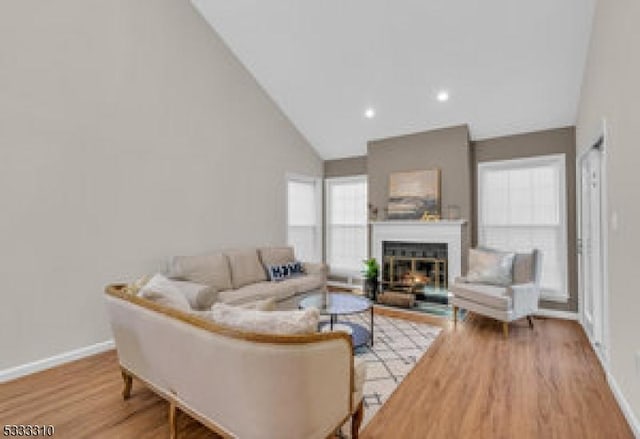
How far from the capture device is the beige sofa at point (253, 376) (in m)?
1.34

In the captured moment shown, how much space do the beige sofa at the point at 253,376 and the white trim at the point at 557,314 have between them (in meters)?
3.82

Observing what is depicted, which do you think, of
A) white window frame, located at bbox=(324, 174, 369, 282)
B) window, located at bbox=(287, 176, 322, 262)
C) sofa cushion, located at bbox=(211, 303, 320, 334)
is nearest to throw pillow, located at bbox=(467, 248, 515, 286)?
white window frame, located at bbox=(324, 174, 369, 282)

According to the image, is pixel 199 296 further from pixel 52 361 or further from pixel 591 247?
pixel 591 247

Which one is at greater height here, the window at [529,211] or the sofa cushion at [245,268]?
the window at [529,211]

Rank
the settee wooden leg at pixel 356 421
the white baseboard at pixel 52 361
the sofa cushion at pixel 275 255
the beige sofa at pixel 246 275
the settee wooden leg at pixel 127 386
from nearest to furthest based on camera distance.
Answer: the settee wooden leg at pixel 356 421
the settee wooden leg at pixel 127 386
the white baseboard at pixel 52 361
the beige sofa at pixel 246 275
the sofa cushion at pixel 275 255

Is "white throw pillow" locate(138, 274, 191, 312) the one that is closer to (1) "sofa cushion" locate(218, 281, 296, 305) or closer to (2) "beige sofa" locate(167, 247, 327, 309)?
(2) "beige sofa" locate(167, 247, 327, 309)

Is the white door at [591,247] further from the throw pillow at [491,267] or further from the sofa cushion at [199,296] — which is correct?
the sofa cushion at [199,296]

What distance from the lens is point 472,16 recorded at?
3256 mm

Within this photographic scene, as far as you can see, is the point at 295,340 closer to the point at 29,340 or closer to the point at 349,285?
the point at 29,340

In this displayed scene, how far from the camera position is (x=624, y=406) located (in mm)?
2146

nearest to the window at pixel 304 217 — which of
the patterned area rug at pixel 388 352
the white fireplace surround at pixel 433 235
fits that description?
the white fireplace surround at pixel 433 235

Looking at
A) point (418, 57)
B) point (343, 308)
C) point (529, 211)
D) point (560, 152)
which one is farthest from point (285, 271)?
point (560, 152)

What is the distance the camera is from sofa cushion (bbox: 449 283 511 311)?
351 centimetres

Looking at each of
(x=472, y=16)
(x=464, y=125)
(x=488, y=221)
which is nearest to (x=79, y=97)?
(x=472, y=16)
